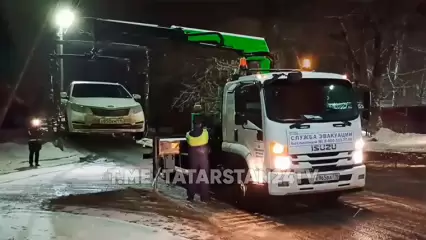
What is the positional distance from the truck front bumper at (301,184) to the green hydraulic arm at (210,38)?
412 cm

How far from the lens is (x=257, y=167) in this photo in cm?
959

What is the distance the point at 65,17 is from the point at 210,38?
7.27m

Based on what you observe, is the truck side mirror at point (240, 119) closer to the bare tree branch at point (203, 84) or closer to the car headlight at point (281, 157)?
A: the car headlight at point (281, 157)

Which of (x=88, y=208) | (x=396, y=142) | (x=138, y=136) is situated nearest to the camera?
(x=88, y=208)

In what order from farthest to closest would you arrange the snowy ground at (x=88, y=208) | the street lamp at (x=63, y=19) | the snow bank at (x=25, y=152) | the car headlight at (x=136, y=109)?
the street lamp at (x=63, y=19), the car headlight at (x=136, y=109), the snow bank at (x=25, y=152), the snowy ground at (x=88, y=208)

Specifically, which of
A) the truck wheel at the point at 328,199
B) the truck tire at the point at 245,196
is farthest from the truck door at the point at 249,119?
the truck wheel at the point at 328,199

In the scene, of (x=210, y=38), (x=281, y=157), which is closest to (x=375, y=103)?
(x=210, y=38)

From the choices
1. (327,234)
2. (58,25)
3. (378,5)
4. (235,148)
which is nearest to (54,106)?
(58,25)

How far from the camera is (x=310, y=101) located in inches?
376

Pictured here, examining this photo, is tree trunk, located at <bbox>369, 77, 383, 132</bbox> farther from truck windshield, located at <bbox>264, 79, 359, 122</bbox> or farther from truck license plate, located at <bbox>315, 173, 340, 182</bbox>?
truck license plate, located at <bbox>315, 173, 340, 182</bbox>

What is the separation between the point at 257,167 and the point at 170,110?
24.5 metres

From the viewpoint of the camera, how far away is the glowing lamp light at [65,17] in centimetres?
1783

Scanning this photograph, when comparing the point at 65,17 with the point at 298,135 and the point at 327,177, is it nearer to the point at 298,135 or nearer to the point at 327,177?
the point at 298,135

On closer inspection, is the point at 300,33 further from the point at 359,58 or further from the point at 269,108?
the point at 269,108
